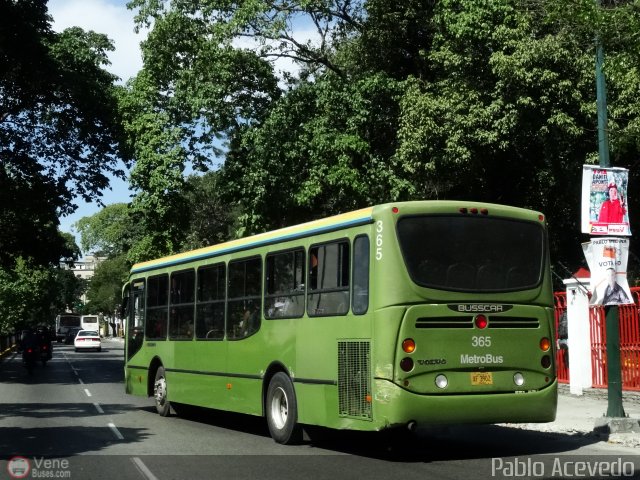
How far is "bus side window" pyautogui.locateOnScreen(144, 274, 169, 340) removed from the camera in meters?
17.9

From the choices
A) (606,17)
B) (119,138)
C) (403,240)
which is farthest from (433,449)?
(119,138)

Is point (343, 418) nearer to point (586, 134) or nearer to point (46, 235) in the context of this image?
point (586, 134)

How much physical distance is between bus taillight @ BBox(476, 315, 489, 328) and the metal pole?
3.02 metres

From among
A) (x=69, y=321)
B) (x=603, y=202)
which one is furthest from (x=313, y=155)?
(x=69, y=321)

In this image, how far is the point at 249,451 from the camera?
40.9 feet

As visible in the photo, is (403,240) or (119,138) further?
(119,138)

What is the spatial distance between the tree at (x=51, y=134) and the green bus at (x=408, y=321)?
22811 mm

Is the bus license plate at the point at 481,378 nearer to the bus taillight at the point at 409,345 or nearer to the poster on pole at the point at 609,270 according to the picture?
the bus taillight at the point at 409,345

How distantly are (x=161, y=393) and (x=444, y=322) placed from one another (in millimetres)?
8373

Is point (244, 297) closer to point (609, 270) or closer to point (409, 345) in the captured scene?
point (409, 345)

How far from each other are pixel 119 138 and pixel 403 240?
25.5 metres

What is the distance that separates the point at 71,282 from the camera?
251 feet

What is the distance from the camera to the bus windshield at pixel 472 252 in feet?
37.0

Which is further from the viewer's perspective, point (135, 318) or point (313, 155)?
point (313, 155)
